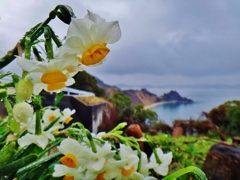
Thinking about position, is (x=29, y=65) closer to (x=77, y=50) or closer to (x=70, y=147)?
(x=77, y=50)

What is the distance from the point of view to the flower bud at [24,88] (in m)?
0.23

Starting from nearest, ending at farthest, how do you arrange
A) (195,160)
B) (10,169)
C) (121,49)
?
(10,169) → (195,160) → (121,49)

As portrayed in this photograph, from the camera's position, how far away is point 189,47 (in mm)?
1680

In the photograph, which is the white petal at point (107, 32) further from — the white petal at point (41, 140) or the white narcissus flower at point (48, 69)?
the white petal at point (41, 140)

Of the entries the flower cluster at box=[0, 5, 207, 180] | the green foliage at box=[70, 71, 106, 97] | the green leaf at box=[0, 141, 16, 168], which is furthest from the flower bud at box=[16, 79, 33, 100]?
the green foliage at box=[70, 71, 106, 97]

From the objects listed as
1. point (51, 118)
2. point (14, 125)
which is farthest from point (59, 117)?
point (14, 125)

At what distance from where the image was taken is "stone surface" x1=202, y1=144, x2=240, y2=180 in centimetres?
120

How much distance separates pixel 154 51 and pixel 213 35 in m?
0.28

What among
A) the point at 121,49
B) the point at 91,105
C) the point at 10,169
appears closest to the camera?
the point at 10,169

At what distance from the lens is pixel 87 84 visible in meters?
1.53

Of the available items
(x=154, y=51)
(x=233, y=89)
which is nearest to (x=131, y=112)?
(x=154, y=51)

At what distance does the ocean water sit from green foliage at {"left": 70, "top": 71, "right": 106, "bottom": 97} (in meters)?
0.27

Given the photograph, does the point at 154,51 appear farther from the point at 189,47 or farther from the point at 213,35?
the point at 213,35

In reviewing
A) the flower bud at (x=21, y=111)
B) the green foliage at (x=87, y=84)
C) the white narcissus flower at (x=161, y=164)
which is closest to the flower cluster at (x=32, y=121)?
the flower bud at (x=21, y=111)
